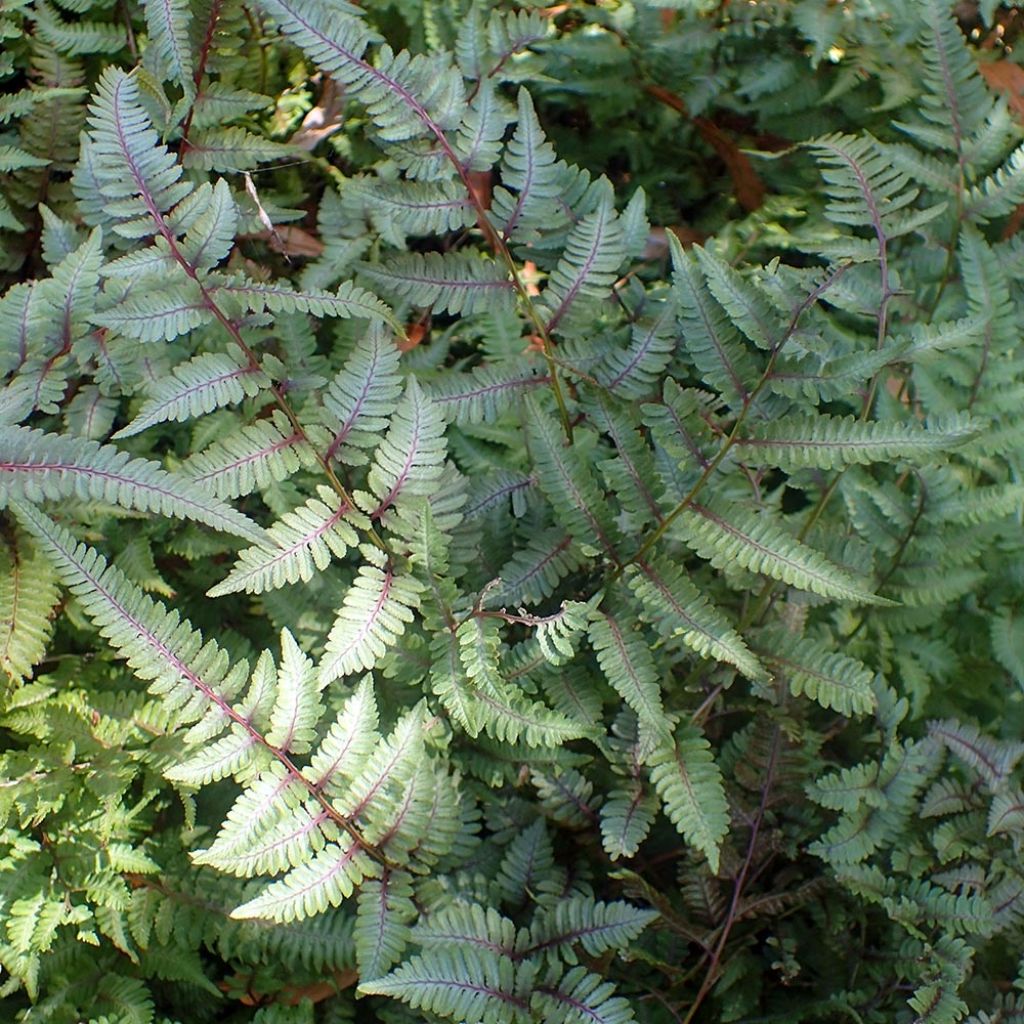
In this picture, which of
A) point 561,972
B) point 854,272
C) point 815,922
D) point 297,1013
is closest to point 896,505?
point 854,272

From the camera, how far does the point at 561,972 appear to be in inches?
83.0

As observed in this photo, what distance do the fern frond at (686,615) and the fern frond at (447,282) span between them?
641mm

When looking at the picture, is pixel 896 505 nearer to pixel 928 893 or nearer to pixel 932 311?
pixel 932 311

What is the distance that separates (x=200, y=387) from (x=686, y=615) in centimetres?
101

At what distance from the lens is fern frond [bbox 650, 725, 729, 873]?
79.2 inches

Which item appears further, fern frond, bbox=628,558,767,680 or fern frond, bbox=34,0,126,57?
fern frond, bbox=34,0,126,57

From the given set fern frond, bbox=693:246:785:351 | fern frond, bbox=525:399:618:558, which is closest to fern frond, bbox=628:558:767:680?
fern frond, bbox=525:399:618:558

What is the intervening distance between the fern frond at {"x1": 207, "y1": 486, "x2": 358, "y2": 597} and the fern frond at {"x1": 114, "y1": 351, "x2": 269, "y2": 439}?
246 mm

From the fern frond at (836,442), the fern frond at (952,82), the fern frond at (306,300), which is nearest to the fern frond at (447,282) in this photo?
the fern frond at (306,300)

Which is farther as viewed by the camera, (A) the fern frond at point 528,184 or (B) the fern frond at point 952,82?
(B) the fern frond at point 952,82

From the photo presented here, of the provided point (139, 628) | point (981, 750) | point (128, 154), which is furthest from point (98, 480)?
point (981, 750)

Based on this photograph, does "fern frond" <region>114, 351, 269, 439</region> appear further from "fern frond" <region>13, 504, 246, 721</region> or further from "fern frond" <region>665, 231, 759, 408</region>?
"fern frond" <region>665, 231, 759, 408</region>

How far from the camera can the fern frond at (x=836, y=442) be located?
1.85 metres

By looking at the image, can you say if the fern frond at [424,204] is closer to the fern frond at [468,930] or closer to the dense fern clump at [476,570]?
the dense fern clump at [476,570]
